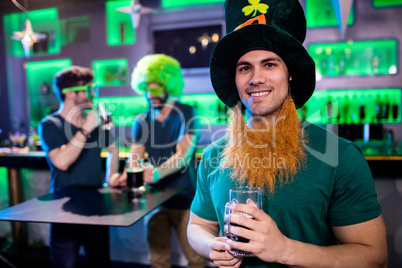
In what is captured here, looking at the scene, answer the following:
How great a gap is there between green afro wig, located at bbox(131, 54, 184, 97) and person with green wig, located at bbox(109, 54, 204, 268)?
0.03 feet

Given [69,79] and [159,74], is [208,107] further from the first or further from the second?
[69,79]

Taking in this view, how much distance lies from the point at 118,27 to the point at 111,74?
77cm

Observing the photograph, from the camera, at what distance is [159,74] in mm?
2783

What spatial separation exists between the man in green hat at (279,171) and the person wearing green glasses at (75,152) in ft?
3.57

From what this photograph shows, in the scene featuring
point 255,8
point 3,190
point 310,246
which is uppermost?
point 255,8

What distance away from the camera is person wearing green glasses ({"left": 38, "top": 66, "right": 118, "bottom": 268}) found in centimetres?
203

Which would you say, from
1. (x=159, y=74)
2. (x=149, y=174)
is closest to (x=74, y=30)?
(x=159, y=74)

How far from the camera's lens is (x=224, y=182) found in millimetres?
1257

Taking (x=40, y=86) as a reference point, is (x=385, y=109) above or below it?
below

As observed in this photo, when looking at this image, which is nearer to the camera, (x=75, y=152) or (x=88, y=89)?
(x=75, y=152)

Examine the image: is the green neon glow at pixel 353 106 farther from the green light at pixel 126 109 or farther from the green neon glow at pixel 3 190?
the green neon glow at pixel 3 190

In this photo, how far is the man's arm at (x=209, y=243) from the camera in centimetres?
108

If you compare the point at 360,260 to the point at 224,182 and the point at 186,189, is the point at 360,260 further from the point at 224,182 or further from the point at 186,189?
the point at 186,189

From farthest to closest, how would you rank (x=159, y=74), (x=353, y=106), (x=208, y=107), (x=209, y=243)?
1. (x=208, y=107)
2. (x=353, y=106)
3. (x=159, y=74)
4. (x=209, y=243)
